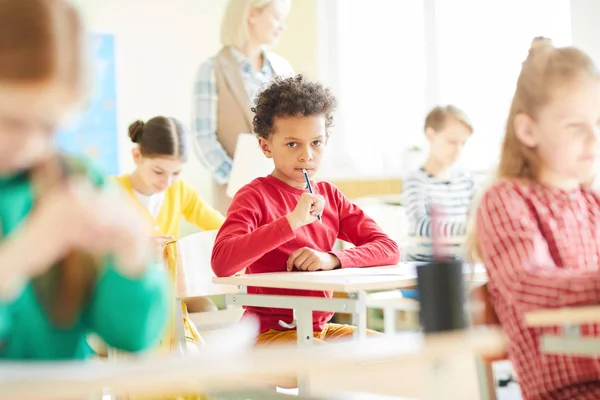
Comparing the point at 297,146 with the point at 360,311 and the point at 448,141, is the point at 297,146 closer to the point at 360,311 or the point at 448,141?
the point at 360,311

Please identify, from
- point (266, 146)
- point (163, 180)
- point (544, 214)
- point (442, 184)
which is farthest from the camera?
point (442, 184)

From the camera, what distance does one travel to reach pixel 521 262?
133 centimetres

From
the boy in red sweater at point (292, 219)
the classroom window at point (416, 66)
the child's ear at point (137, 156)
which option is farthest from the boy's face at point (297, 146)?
the classroom window at point (416, 66)

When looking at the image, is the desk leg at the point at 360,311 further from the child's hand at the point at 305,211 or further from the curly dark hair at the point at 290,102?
the curly dark hair at the point at 290,102

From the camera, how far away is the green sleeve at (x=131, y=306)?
3.24 feet

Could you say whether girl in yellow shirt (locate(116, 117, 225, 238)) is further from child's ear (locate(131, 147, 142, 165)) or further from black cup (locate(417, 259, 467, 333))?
black cup (locate(417, 259, 467, 333))

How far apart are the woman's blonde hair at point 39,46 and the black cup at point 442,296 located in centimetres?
41

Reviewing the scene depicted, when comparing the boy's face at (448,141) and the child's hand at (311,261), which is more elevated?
the boy's face at (448,141)

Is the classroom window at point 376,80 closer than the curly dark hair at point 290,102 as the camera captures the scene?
No

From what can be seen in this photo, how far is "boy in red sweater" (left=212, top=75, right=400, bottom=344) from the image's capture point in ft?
7.30

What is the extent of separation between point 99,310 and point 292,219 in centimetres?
121

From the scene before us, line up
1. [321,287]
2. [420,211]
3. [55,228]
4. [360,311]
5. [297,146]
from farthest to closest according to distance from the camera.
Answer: [420,211]
[297,146]
[360,311]
[321,287]
[55,228]

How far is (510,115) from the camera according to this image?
1573 mm

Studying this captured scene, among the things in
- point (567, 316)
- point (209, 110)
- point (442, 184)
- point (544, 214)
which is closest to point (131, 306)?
point (567, 316)
